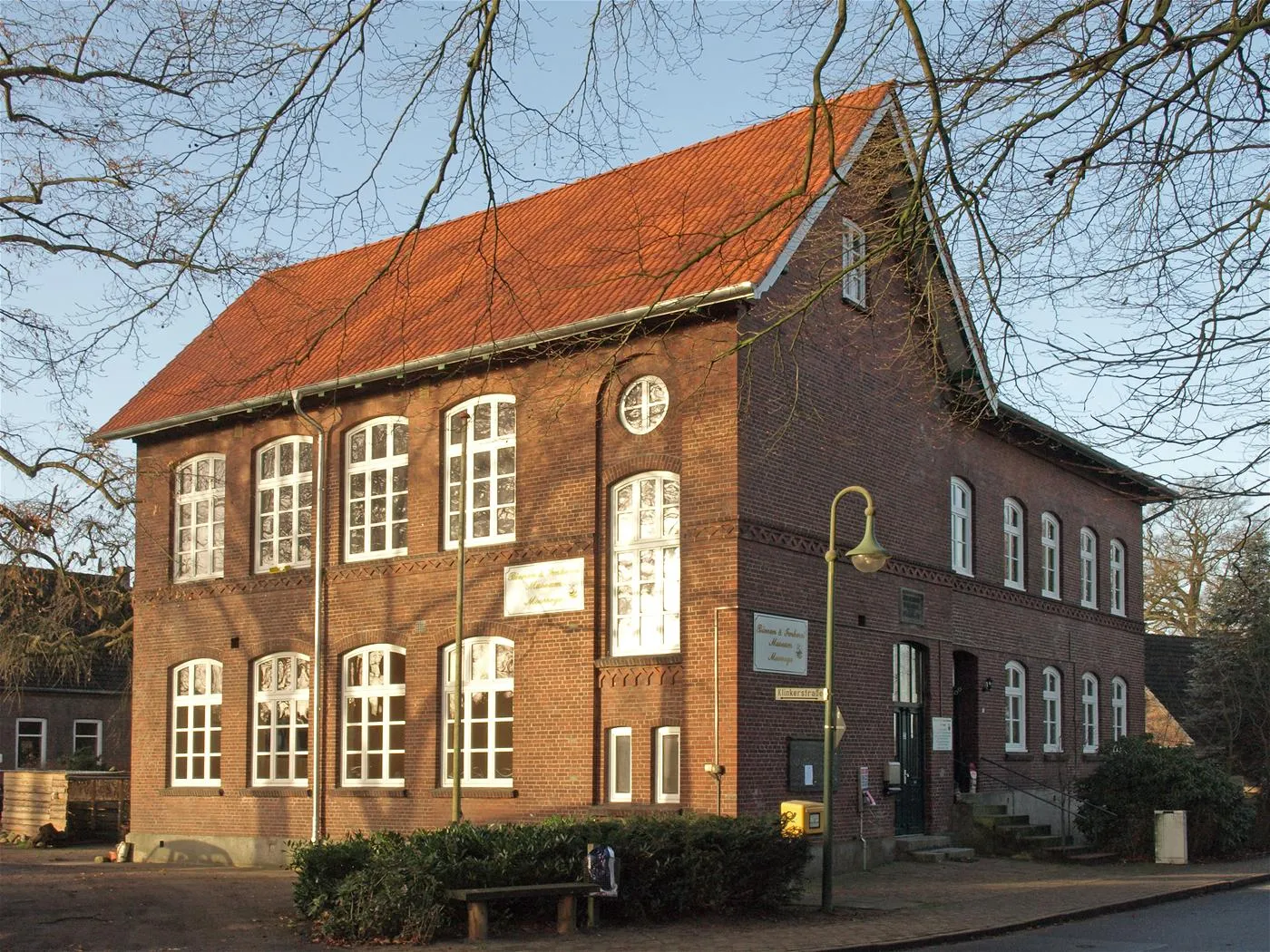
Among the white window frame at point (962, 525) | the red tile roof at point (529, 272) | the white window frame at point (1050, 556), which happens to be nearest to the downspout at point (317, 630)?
the red tile roof at point (529, 272)

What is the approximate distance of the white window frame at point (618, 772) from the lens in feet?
65.8

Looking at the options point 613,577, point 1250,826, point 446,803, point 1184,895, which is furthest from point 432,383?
point 1250,826

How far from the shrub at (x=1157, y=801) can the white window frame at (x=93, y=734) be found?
95.3 ft

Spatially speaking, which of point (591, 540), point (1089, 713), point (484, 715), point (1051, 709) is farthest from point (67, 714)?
point (1089, 713)

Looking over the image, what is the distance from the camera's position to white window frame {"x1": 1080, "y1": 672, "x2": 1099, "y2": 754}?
3044cm

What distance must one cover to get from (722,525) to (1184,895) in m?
7.54

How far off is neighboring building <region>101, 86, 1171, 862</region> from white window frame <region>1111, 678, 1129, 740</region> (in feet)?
8.08

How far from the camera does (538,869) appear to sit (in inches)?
577

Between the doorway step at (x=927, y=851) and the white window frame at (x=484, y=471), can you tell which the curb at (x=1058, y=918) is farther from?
the white window frame at (x=484, y=471)

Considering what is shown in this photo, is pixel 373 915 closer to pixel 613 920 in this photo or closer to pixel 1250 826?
pixel 613 920

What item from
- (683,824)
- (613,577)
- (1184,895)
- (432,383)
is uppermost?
(432,383)

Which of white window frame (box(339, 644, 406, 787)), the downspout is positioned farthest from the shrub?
the downspout

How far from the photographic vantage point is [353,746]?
23.9 meters

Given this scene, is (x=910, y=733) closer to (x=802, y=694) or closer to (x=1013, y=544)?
(x=1013, y=544)
